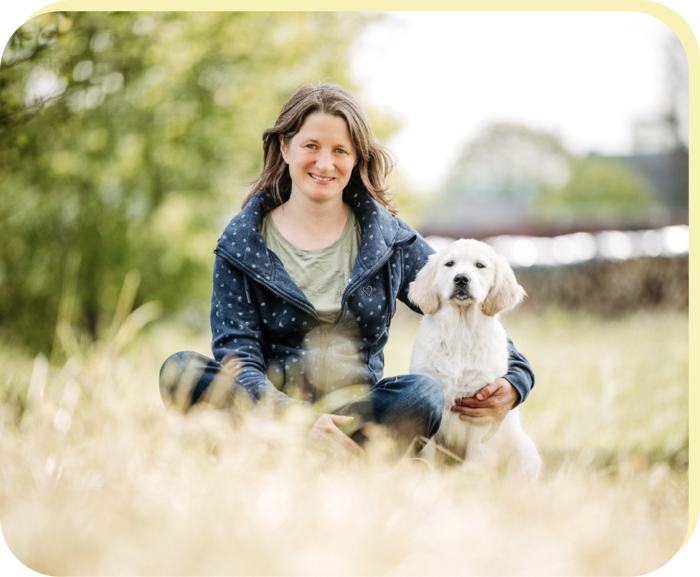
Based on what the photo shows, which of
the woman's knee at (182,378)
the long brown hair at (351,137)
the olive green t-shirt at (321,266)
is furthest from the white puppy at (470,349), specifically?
the woman's knee at (182,378)

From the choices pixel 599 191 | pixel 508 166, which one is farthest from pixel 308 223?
pixel 508 166

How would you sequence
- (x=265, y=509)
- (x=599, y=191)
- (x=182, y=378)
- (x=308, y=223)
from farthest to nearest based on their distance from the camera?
(x=599, y=191) → (x=308, y=223) → (x=182, y=378) → (x=265, y=509)

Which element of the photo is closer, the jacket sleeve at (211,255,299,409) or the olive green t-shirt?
the jacket sleeve at (211,255,299,409)

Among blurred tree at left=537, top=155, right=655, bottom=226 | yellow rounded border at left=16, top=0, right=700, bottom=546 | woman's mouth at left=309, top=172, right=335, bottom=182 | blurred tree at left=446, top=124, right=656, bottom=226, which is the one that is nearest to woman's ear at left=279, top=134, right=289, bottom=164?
woman's mouth at left=309, top=172, right=335, bottom=182

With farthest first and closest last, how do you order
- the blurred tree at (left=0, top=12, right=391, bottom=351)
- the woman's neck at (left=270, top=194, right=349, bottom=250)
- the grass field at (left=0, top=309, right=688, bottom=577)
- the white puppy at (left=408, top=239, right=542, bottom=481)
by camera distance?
1. the blurred tree at (left=0, top=12, right=391, bottom=351)
2. the woman's neck at (left=270, top=194, right=349, bottom=250)
3. the white puppy at (left=408, top=239, right=542, bottom=481)
4. the grass field at (left=0, top=309, right=688, bottom=577)

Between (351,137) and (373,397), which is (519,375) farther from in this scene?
(351,137)

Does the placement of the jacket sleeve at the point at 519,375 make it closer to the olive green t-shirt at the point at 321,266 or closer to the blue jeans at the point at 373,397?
the blue jeans at the point at 373,397

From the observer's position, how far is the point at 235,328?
2.03 m

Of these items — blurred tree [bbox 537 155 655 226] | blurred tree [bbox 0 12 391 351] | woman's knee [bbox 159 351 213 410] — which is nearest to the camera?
woman's knee [bbox 159 351 213 410]

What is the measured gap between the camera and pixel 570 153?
13.2 m

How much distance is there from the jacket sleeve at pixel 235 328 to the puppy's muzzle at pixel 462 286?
65 cm

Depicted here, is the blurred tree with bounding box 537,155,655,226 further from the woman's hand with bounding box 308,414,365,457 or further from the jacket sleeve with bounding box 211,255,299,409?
the woman's hand with bounding box 308,414,365,457

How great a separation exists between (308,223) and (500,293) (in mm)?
694

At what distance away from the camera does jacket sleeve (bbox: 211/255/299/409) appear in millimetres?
1946
